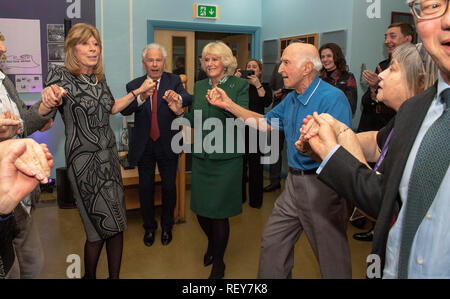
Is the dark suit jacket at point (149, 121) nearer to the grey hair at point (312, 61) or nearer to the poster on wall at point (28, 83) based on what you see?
the grey hair at point (312, 61)

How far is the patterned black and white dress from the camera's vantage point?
7.05ft

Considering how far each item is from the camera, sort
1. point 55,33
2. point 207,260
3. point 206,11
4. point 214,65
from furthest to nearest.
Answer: point 206,11 → point 55,33 → point 207,260 → point 214,65

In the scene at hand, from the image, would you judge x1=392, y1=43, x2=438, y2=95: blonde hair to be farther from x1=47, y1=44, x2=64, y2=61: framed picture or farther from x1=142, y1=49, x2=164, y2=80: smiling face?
x1=47, y1=44, x2=64, y2=61: framed picture

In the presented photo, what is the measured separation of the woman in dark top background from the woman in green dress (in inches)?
50.8

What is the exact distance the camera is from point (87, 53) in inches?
85.6

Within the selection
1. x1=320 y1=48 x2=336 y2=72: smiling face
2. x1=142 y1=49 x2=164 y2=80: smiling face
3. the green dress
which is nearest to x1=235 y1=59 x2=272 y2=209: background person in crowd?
x1=320 y1=48 x2=336 y2=72: smiling face

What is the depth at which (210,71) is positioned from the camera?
8.54ft

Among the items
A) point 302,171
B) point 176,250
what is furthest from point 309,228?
point 176,250

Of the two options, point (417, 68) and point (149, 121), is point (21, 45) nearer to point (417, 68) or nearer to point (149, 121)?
point (149, 121)

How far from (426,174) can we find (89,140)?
6.05 feet

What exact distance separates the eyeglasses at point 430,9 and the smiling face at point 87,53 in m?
1.84
